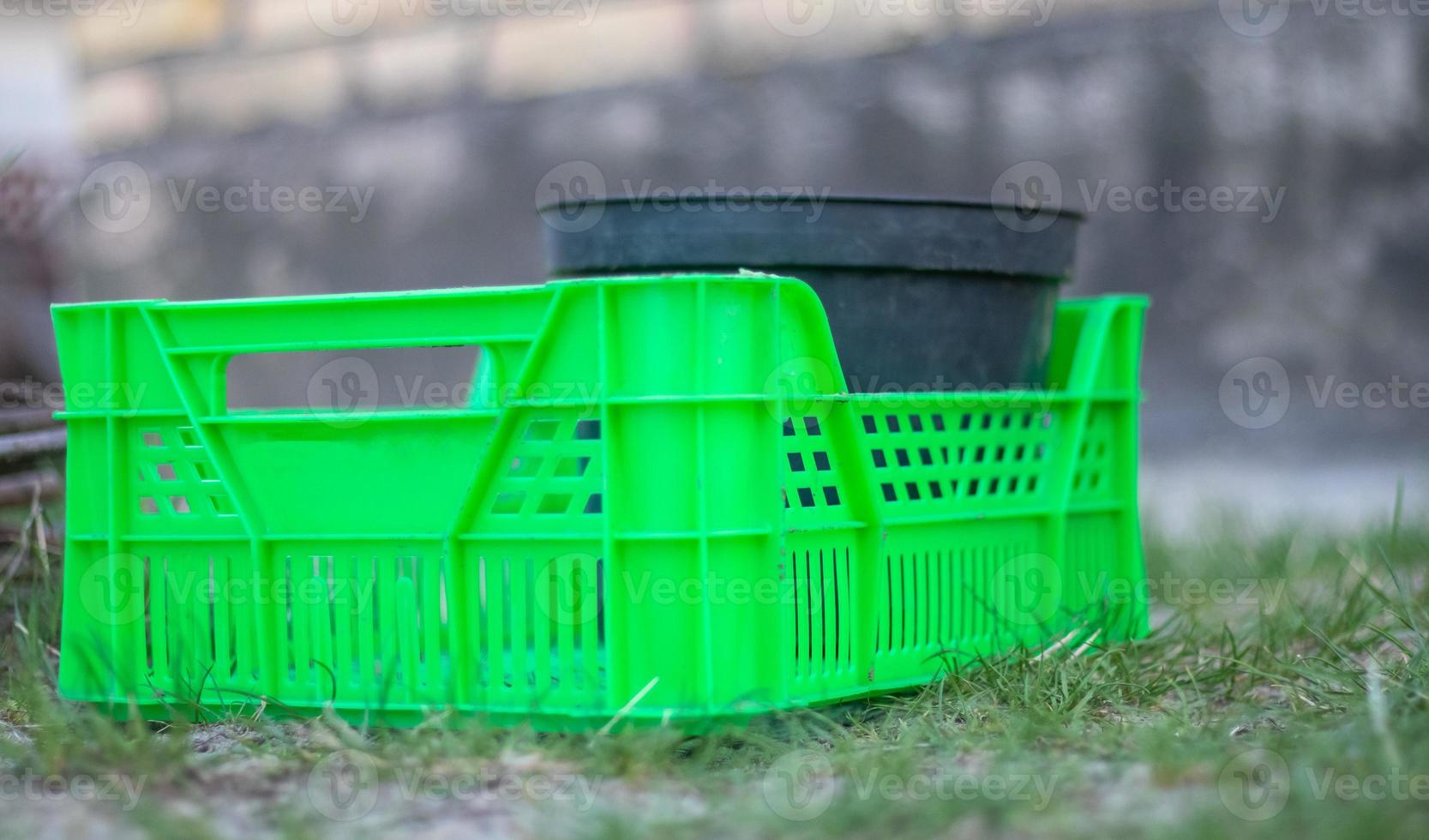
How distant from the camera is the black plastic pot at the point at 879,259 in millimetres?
2047

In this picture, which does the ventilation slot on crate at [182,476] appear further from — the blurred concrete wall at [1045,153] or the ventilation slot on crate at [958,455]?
the blurred concrete wall at [1045,153]

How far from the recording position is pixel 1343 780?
142 centimetres

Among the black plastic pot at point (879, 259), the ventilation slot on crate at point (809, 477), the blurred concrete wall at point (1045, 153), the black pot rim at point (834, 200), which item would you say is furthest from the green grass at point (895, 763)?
the blurred concrete wall at point (1045, 153)

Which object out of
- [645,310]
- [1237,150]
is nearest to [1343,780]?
[645,310]

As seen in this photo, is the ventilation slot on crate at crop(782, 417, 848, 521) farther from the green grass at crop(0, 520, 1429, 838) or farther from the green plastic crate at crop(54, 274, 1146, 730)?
the green grass at crop(0, 520, 1429, 838)

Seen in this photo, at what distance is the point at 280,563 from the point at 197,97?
3.48m

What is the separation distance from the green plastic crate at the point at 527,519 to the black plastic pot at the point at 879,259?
0.13m

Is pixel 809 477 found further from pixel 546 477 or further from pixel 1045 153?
pixel 1045 153

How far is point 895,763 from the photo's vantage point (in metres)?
1.55

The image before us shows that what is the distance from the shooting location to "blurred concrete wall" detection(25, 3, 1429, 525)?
3.55 meters

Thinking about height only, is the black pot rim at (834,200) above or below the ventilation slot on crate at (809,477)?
above

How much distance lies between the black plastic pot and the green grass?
481 millimetres

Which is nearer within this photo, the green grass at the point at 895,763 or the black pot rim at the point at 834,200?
the green grass at the point at 895,763

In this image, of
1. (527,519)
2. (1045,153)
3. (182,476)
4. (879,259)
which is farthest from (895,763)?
(1045,153)
